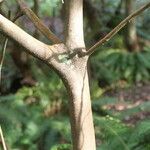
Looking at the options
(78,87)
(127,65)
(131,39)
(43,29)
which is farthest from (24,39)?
(131,39)

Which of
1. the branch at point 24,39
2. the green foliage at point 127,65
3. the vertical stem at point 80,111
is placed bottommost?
the green foliage at point 127,65

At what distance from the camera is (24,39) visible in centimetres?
190

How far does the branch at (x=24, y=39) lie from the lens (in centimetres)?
188

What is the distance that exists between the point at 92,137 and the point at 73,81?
0.85ft

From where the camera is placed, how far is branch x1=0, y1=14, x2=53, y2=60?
6.18 ft

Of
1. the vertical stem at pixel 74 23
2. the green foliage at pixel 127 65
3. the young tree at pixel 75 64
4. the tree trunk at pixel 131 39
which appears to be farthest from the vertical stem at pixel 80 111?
the tree trunk at pixel 131 39

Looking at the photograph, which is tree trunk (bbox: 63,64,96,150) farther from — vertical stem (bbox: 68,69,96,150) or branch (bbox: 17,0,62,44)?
branch (bbox: 17,0,62,44)

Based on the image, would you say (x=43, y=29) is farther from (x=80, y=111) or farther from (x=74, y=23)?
(x=80, y=111)

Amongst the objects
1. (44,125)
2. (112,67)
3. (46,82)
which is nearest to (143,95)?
(112,67)

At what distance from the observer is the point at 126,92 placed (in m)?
10.8

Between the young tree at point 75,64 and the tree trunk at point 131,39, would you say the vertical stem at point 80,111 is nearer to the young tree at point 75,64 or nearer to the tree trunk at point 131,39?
the young tree at point 75,64

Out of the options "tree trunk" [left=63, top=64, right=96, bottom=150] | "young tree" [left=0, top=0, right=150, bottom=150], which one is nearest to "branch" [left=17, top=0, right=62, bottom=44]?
"young tree" [left=0, top=0, right=150, bottom=150]

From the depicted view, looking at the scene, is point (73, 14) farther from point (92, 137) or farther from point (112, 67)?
point (112, 67)

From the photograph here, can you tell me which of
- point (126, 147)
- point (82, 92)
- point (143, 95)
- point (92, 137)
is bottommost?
point (143, 95)
